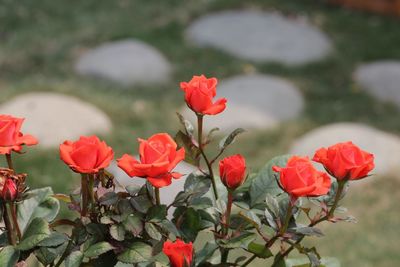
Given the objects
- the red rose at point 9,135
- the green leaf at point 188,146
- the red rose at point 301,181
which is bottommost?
the red rose at point 301,181

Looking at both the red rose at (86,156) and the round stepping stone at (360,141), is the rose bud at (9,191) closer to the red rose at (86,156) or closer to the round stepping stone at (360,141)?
the red rose at (86,156)

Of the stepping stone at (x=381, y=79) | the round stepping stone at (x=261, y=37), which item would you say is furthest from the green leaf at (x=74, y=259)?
the round stepping stone at (x=261, y=37)

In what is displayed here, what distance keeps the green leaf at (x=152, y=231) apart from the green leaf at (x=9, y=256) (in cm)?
24

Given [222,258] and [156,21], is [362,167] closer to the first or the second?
[222,258]

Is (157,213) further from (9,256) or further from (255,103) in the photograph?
(255,103)

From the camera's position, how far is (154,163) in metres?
1.34

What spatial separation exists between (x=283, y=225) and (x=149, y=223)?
256 mm

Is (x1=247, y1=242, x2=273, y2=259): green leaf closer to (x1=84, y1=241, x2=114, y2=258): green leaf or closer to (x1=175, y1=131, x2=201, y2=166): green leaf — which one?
(x1=175, y1=131, x2=201, y2=166): green leaf

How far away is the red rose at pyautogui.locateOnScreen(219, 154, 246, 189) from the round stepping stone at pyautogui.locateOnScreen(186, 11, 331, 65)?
6252mm

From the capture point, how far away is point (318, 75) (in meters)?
7.45

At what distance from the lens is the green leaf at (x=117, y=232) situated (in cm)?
137

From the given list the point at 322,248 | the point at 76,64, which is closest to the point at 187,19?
the point at 76,64

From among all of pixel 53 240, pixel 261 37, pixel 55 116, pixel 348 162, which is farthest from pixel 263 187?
pixel 261 37

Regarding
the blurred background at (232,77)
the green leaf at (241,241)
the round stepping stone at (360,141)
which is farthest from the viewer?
the round stepping stone at (360,141)
